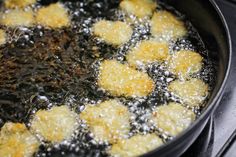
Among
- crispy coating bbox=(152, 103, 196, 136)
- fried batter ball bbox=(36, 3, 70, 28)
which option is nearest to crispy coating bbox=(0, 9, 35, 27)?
fried batter ball bbox=(36, 3, 70, 28)

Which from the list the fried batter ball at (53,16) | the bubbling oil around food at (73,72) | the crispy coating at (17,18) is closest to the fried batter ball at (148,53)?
the bubbling oil around food at (73,72)

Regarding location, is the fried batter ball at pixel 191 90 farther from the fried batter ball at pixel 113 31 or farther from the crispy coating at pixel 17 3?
the crispy coating at pixel 17 3

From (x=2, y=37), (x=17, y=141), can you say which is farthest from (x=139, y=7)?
(x=17, y=141)

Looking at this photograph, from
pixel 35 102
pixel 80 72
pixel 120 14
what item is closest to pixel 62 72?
pixel 80 72

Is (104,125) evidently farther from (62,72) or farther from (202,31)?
(202,31)

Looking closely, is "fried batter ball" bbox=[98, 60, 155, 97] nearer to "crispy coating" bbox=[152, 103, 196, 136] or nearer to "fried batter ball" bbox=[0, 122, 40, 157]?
"crispy coating" bbox=[152, 103, 196, 136]

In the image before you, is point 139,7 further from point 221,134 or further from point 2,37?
point 221,134

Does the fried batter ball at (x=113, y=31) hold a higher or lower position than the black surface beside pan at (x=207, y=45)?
lower
